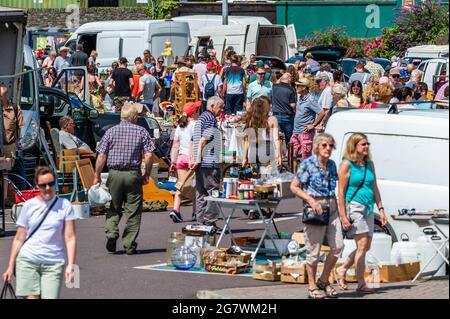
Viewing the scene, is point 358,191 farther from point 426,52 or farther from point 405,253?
point 426,52

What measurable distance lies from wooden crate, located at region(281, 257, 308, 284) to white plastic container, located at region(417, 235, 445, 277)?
120cm

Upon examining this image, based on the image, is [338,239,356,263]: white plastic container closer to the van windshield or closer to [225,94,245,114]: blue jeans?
the van windshield

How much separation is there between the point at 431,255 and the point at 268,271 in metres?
1.69

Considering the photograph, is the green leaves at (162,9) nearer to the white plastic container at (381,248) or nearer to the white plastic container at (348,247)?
the white plastic container at (381,248)

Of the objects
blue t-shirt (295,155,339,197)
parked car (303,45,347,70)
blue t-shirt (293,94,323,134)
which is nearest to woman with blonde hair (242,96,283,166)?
blue t-shirt (293,94,323,134)

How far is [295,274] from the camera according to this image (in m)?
12.6

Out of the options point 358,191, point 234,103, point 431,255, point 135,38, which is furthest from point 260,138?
point 135,38

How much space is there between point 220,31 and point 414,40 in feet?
29.2

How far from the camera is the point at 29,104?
67.4 feet

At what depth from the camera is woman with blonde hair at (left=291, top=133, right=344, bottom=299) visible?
11500 millimetres

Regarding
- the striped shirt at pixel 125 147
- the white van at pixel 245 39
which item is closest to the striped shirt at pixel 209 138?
the striped shirt at pixel 125 147

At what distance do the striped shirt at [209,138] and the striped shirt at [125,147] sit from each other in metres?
1.63

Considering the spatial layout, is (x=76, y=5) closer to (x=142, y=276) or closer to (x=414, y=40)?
(x=414, y=40)

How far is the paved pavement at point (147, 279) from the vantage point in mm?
11906
